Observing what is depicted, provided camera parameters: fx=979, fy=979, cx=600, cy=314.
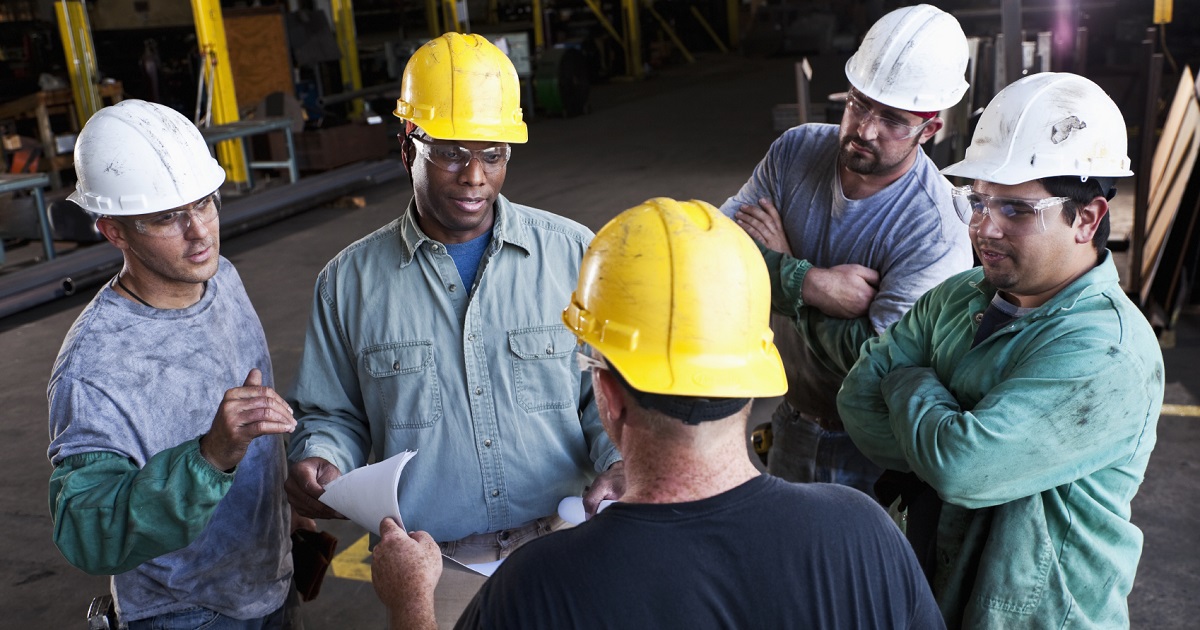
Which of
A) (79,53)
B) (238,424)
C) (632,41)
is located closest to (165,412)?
(238,424)

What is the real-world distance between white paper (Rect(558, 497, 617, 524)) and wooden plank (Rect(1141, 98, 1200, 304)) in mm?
5205

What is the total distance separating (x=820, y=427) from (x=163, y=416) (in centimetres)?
185

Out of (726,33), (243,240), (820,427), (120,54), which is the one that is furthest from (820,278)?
(726,33)

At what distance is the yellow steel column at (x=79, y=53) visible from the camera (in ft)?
35.7

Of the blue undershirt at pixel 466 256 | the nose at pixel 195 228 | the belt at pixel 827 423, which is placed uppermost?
the nose at pixel 195 228

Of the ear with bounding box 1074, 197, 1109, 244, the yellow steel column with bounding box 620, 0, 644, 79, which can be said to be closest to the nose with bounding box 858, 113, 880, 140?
the ear with bounding box 1074, 197, 1109, 244

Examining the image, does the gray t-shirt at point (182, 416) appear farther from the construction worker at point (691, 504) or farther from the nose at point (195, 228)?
the construction worker at point (691, 504)

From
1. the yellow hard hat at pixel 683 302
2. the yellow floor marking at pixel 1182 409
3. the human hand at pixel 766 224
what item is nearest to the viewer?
the yellow hard hat at pixel 683 302

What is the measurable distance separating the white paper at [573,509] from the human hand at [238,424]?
0.64m

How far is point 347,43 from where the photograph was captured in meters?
14.2

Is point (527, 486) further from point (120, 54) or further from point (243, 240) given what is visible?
point (120, 54)

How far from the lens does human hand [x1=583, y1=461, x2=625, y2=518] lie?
2145mm

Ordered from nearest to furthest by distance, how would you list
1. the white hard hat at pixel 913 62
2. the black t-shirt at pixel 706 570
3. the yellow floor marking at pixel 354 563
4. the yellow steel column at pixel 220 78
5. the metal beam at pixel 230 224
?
the black t-shirt at pixel 706 570, the white hard hat at pixel 913 62, the yellow floor marking at pixel 354 563, the metal beam at pixel 230 224, the yellow steel column at pixel 220 78

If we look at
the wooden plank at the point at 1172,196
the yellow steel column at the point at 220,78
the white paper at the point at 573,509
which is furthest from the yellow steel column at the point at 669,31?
the white paper at the point at 573,509
